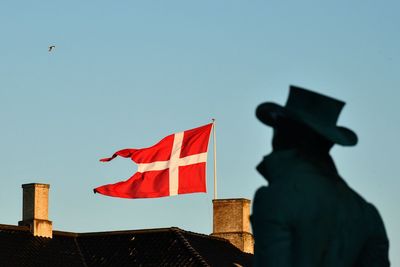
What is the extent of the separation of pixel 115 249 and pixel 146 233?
1.42 meters

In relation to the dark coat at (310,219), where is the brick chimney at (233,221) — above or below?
above

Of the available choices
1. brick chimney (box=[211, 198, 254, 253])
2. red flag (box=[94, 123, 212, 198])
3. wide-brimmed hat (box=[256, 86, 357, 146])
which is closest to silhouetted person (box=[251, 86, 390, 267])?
wide-brimmed hat (box=[256, 86, 357, 146])

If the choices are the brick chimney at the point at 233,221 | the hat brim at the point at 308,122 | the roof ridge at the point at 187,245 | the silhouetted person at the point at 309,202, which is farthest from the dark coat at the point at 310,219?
the brick chimney at the point at 233,221

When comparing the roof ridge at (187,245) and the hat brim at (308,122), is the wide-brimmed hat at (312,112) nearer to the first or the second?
the hat brim at (308,122)

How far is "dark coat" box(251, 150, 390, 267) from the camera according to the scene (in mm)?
9156

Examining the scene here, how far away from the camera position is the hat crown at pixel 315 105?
9.38m

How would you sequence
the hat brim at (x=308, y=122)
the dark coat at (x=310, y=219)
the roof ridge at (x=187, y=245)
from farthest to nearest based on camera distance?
the roof ridge at (x=187, y=245) → the hat brim at (x=308, y=122) → the dark coat at (x=310, y=219)

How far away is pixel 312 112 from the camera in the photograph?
9.40m

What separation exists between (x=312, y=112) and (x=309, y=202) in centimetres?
56

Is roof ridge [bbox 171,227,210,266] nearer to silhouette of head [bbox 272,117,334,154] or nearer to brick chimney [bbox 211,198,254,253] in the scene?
brick chimney [bbox 211,198,254,253]

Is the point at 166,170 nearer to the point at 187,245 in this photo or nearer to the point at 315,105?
the point at 187,245

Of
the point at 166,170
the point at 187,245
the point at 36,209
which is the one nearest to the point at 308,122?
the point at 166,170

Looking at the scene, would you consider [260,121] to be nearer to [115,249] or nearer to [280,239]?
[280,239]

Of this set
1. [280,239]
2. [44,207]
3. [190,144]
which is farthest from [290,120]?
[44,207]
